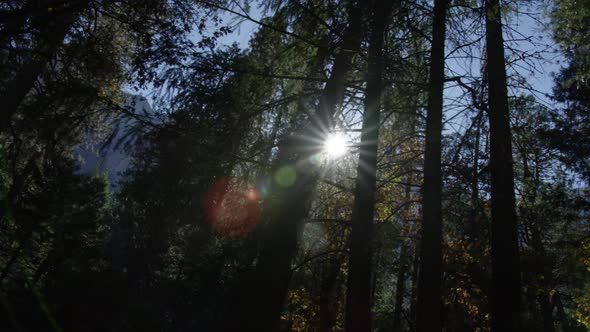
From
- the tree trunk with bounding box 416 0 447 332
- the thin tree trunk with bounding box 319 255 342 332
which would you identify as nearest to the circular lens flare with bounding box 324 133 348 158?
the tree trunk with bounding box 416 0 447 332

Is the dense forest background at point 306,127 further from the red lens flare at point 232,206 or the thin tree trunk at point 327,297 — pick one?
the thin tree trunk at point 327,297

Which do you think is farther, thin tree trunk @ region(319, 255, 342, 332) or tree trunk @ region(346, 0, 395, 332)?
thin tree trunk @ region(319, 255, 342, 332)

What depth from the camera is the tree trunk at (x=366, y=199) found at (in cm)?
561

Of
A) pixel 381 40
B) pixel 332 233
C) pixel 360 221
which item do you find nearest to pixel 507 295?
pixel 360 221

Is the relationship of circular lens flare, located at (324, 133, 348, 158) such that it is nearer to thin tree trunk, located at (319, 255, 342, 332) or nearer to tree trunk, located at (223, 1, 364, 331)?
tree trunk, located at (223, 1, 364, 331)

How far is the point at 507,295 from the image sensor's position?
5.56 m

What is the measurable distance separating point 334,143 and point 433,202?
2.26m

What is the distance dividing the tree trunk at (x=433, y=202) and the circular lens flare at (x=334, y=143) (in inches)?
67.4

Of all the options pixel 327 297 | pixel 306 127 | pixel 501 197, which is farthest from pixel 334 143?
pixel 327 297

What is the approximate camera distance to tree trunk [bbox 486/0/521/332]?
553 cm

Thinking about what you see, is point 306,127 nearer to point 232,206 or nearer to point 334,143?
point 334,143

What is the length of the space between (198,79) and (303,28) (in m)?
2.23

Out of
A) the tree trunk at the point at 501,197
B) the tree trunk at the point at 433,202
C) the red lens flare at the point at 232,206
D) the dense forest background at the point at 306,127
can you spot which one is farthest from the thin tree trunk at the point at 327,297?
the tree trunk at the point at 433,202

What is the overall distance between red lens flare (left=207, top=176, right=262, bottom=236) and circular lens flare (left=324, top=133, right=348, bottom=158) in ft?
5.05
